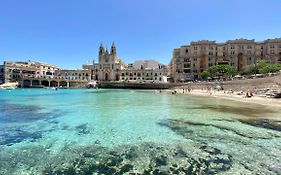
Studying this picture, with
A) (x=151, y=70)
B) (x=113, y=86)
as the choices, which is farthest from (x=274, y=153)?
(x=151, y=70)

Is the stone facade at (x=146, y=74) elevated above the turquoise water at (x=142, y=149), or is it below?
above

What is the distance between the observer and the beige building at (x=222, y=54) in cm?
12019

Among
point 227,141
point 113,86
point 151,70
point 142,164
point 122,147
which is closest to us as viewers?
point 142,164

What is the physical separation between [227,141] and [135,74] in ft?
460

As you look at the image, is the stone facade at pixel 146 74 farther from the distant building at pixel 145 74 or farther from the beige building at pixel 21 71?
the beige building at pixel 21 71

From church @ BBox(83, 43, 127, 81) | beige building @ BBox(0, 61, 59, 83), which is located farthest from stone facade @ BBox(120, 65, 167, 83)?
beige building @ BBox(0, 61, 59, 83)

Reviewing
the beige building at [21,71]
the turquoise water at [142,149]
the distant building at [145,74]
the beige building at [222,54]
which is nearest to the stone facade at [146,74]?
the distant building at [145,74]

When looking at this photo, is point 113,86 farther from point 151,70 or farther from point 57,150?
point 57,150

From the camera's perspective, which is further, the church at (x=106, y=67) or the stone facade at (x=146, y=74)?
the church at (x=106, y=67)

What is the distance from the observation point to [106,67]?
160 metres

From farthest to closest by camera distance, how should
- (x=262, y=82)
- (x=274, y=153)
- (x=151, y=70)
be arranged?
(x=151, y=70)
(x=262, y=82)
(x=274, y=153)

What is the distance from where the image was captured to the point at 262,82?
60656mm

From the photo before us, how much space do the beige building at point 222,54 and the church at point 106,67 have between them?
43224 mm

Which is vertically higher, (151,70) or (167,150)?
(151,70)
